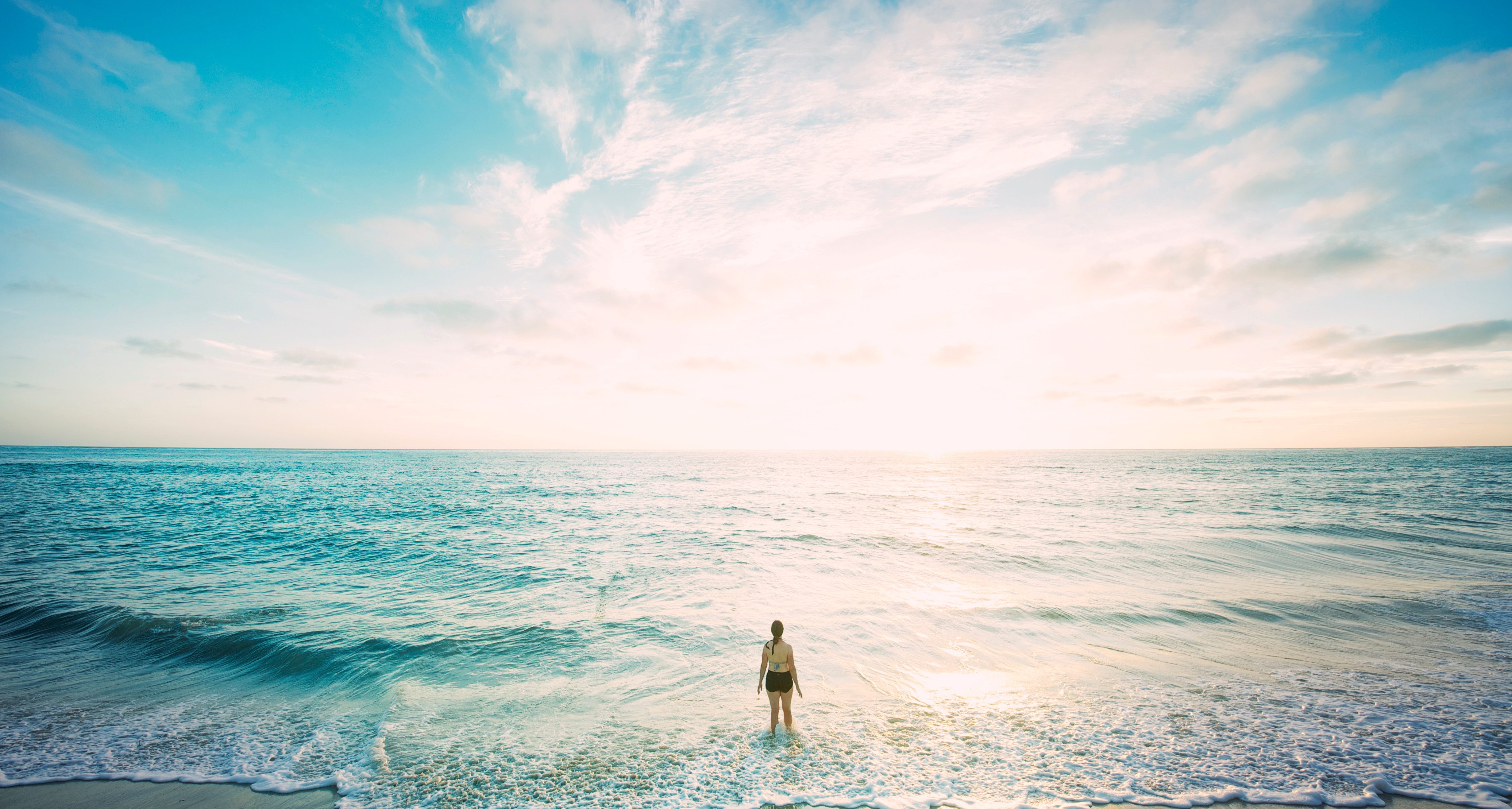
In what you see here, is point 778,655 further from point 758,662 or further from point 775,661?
point 758,662

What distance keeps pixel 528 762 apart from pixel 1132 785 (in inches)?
358

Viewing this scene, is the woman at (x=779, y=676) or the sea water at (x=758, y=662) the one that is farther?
the woman at (x=779, y=676)

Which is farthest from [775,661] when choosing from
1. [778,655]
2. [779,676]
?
[779,676]

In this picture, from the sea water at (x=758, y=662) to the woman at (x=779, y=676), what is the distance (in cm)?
50

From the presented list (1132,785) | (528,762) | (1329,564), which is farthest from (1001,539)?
(528,762)

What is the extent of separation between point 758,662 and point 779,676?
3781 mm

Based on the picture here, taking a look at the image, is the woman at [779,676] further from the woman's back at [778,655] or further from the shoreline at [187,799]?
the shoreline at [187,799]

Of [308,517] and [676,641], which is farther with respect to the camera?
[308,517]

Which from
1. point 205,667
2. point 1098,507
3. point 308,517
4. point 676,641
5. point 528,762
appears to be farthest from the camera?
point 1098,507

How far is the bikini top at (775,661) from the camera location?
9250 mm

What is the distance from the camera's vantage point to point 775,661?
9.27m

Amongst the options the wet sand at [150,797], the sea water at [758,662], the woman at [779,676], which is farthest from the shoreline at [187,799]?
the woman at [779,676]

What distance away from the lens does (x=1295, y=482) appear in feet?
210

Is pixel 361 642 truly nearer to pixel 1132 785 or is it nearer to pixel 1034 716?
pixel 1034 716
